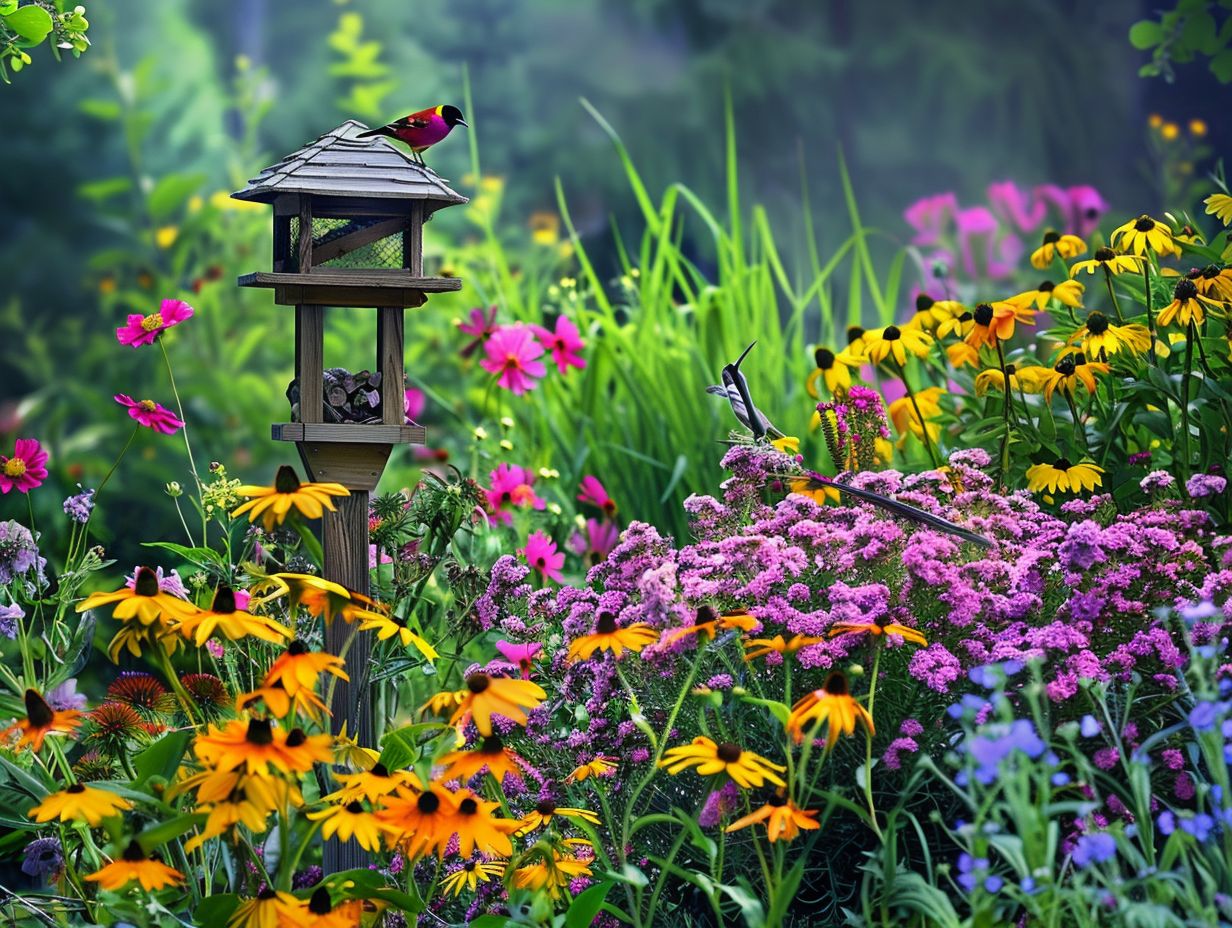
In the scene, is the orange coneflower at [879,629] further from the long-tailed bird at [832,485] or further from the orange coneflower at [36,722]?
the orange coneflower at [36,722]

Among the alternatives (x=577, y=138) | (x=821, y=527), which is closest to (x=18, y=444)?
(x=821, y=527)

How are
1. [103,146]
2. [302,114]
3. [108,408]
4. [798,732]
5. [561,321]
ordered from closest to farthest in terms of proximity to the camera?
[798,732] → [561,321] → [108,408] → [103,146] → [302,114]

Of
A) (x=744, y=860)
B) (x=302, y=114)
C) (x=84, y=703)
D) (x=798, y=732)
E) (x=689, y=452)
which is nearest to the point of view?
(x=798, y=732)

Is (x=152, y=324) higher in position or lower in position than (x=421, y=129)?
lower

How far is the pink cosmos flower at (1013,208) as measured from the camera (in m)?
6.02

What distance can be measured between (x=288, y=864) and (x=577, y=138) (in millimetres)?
6251

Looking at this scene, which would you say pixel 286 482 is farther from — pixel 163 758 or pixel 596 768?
pixel 596 768

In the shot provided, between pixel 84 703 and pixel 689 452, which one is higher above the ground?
pixel 689 452

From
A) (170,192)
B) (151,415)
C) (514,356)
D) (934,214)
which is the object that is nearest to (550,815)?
(151,415)

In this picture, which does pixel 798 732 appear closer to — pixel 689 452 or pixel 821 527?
pixel 821 527

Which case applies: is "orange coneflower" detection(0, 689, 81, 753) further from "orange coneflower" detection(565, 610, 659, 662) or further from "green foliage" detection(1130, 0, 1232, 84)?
"green foliage" detection(1130, 0, 1232, 84)

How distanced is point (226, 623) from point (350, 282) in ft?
2.57

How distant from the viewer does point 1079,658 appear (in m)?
1.78

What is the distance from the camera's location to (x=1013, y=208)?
20.0 ft
